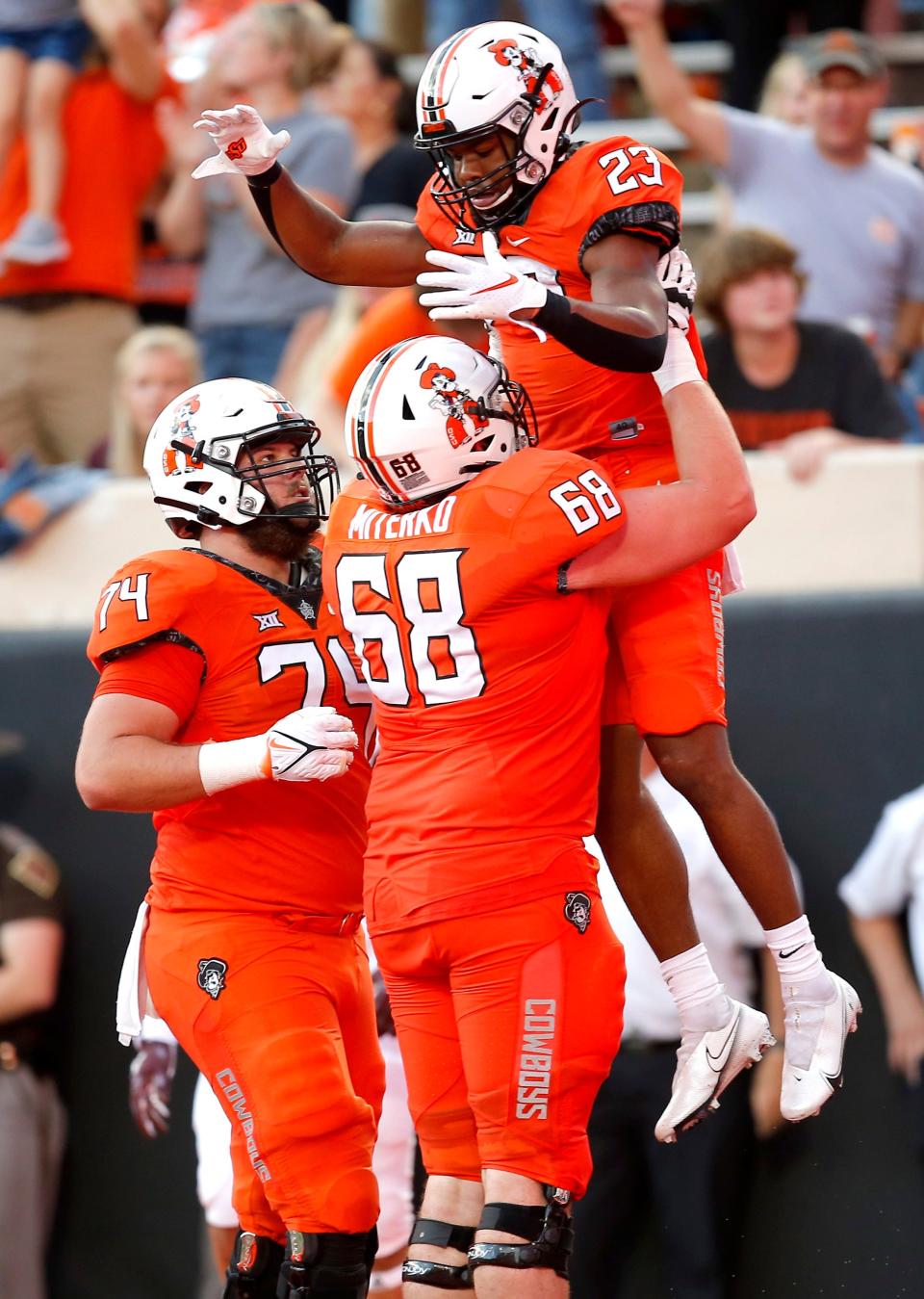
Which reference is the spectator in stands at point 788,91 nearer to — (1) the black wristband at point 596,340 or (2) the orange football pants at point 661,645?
(2) the orange football pants at point 661,645

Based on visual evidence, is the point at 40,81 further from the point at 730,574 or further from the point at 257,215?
the point at 730,574

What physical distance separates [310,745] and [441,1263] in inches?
39.2

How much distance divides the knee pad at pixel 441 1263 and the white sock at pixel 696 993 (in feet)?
1.98

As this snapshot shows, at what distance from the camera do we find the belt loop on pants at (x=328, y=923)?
13.6 ft

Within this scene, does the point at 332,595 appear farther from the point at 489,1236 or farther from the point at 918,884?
the point at 918,884

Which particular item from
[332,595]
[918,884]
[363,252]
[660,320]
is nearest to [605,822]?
[332,595]

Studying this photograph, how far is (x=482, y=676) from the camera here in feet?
12.1

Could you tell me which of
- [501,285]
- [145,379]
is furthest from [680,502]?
[145,379]

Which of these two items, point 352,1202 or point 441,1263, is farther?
point 352,1202

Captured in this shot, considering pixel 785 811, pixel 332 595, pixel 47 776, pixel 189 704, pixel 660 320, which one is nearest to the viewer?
pixel 660 320

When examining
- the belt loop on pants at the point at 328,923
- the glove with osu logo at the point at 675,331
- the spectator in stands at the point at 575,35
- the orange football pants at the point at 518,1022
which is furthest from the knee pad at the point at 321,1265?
the spectator in stands at the point at 575,35

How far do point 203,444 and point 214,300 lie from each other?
3169 millimetres

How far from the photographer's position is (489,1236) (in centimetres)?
362

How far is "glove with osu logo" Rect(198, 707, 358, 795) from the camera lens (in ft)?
12.3
